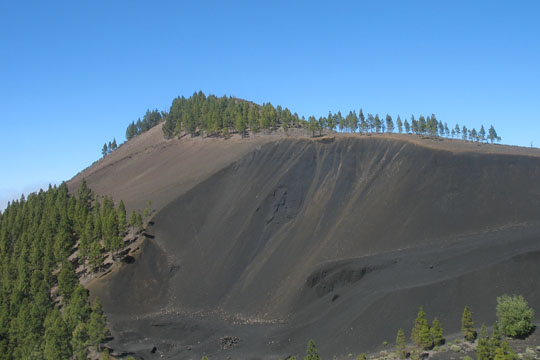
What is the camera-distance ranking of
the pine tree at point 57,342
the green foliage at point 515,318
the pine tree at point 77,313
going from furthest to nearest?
1. the pine tree at point 77,313
2. the pine tree at point 57,342
3. the green foliage at point 515,318

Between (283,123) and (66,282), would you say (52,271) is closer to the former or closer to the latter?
(66,282)

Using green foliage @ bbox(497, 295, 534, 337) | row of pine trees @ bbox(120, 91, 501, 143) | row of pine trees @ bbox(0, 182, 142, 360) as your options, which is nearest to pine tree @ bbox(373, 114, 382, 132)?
row of pine trees @ bbox(120, 91, 501, 143)

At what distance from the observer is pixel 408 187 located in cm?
6881

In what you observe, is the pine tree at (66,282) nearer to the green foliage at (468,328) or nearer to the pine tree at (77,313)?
the pine tree at (77,313)

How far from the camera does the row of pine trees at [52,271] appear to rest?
159ft

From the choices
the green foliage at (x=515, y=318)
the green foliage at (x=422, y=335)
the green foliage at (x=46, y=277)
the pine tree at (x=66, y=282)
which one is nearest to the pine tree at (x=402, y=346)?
the green foliage at (x=422, y=335)

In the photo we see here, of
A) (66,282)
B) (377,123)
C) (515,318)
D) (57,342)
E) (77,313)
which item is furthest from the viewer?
(377,123)

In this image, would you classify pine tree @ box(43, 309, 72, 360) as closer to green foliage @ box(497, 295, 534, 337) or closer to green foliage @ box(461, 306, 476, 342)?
green foliage @ box(461, 306, 476, 342)

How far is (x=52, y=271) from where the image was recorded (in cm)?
6988

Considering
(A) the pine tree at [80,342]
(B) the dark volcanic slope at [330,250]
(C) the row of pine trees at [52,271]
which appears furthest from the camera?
(C) the row of pine trees at [52,271]

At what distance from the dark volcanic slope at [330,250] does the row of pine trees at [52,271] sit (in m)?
5.47

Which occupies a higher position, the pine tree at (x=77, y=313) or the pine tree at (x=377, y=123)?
the pine tree at (x=377, y=123)

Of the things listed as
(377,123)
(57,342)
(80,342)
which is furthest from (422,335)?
(377,123)

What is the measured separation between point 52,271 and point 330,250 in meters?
43.6
